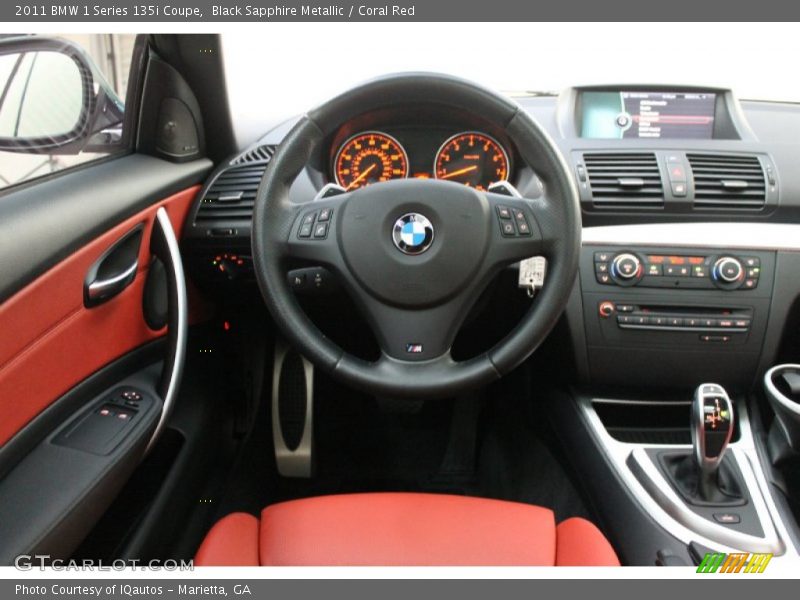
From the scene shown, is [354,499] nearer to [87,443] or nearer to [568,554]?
[568,554]

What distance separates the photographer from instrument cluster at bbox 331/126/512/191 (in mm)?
1657

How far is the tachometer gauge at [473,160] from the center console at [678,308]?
31cm

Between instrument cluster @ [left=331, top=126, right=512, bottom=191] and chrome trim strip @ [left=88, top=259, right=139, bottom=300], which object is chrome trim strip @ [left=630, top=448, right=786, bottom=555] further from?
chrome trim strip @ [left=88, top=259, right=139, bottom=300]

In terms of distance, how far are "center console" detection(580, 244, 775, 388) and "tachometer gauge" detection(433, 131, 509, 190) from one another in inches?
12.0

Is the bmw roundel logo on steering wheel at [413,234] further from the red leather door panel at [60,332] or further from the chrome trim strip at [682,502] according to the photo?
the chrome trim strip at [682,502]

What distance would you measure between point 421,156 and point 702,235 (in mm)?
704

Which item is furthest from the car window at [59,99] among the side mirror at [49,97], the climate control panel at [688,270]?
the climate control panel at [688,270]

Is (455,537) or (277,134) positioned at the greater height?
(277,134)

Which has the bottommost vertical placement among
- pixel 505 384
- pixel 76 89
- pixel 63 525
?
pixel 505 384

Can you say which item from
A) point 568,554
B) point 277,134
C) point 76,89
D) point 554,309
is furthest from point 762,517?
point 76,89

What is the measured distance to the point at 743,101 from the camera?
2080mm

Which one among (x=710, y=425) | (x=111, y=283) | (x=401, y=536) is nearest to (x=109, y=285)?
(x=111, y=283)

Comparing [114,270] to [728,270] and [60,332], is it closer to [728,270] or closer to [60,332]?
[60,332]

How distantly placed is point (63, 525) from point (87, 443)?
0.19 meters
